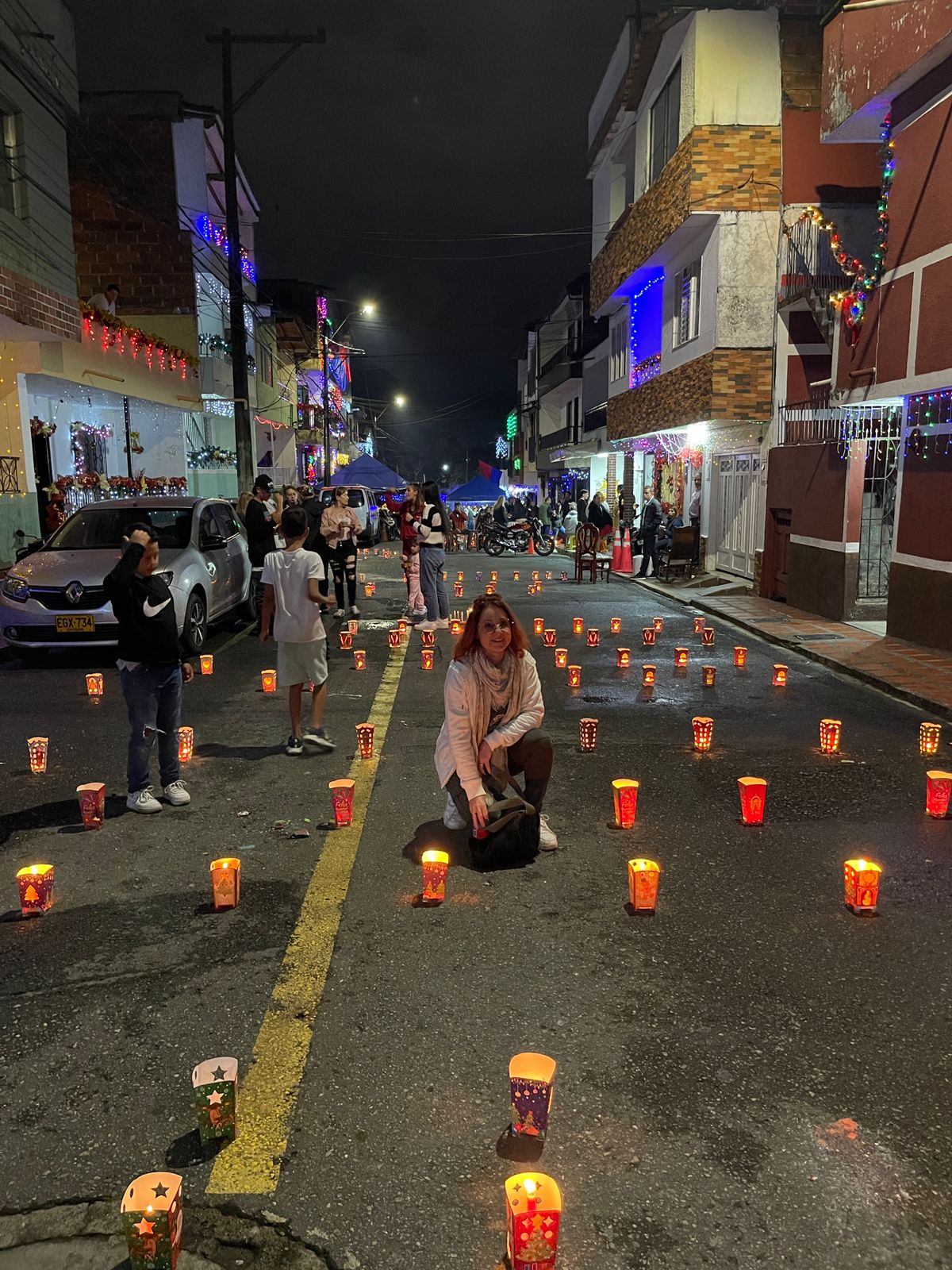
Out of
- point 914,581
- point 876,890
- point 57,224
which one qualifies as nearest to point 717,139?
point 914,581

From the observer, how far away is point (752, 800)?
18.2 feet

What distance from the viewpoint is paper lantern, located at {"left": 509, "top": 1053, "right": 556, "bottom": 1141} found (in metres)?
2.71

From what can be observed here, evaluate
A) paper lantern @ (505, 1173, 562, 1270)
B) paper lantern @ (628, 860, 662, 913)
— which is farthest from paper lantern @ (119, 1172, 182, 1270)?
paper lantern @ (628, 860, 662, 913)

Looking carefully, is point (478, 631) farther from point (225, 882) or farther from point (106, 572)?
point (106, 572)

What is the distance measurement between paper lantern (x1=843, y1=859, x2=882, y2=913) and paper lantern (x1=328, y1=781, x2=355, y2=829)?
265 centimetres

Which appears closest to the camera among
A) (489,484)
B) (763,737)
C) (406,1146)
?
(406,1146)

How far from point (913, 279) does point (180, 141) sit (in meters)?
25.4

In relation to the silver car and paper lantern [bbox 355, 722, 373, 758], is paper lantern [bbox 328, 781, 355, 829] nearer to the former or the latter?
paper lantern [bbox 355, 722, 373, 758]

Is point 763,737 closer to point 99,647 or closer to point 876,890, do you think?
point 876,890

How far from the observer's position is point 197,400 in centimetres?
2509

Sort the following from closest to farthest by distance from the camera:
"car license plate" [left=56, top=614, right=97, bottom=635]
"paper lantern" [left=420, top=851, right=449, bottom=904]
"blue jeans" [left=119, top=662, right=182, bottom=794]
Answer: "paper lantern" [left=420, top=851, right=449, bottom=904], "blue jeans" [left=119, top=662, right=182, bottom=794], "car license plate" [left=56, top=614, right=97, bottom=635]

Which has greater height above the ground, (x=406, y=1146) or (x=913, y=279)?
(x=913, y=279)

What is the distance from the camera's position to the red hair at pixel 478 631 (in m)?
4.76

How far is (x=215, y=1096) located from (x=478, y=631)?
2566 mm
